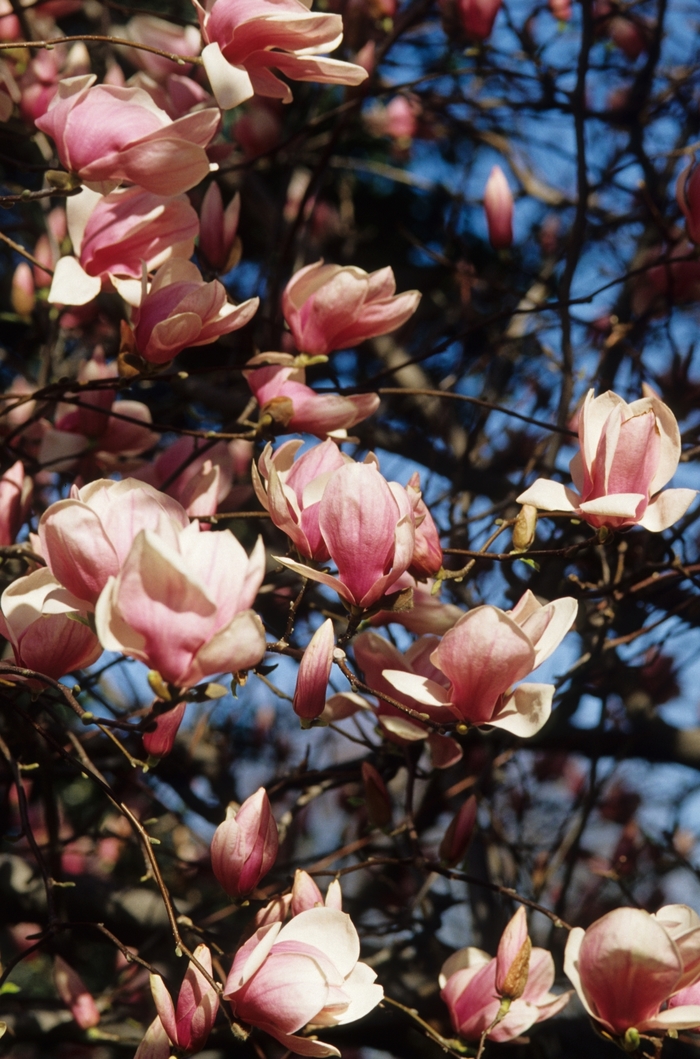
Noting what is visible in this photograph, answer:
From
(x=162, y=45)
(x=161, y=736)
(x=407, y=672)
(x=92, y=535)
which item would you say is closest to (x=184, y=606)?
(x=92, y=535)

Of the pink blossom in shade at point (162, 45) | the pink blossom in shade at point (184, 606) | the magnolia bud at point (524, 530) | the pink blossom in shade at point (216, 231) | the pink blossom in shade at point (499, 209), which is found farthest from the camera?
the pink blossom in shade at point (162, 45)

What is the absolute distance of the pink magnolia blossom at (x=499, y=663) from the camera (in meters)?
0.68

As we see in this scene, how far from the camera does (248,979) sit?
66cm

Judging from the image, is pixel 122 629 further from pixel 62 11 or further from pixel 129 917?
pixel 62 11

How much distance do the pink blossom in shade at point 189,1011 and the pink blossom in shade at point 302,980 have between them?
0.07 ft

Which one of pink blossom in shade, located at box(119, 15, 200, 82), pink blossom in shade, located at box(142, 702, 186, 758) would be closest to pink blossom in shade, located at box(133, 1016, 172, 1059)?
pink blossom in shade, located at box(142, 702, 186, 758)


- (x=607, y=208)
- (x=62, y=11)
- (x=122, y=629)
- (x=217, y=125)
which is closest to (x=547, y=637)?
(x=122, y=629)

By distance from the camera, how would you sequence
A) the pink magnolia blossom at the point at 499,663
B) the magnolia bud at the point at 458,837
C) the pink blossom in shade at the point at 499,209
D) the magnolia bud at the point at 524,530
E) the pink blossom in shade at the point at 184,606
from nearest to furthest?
the pink blossom in shade at the point at 184,606
the pink magnolia blossom at the point at 499,663
the magnolia bud at the point at 524,530
the magnolia bud at the point at 458,837
the pink blossom in shade at the point at 499,209

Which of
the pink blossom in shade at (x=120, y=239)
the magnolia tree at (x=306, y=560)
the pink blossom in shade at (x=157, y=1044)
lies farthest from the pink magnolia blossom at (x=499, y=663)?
the pink blossom in shade at (x=120, y=239)

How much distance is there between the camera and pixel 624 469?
0.78 m

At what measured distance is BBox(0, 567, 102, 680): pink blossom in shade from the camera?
72 cm

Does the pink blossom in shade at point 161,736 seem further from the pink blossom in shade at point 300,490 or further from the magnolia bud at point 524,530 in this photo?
the magnolia bud at point 524,530

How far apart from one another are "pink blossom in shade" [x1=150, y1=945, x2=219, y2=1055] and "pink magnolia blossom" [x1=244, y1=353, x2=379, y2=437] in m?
0.47

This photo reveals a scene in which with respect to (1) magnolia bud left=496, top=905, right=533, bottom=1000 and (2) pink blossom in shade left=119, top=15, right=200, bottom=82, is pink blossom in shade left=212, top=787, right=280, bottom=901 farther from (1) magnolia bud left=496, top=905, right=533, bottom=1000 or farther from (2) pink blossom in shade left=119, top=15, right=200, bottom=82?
(2) pink blossom in shade left=119, top=15, right=200, bottom=82
